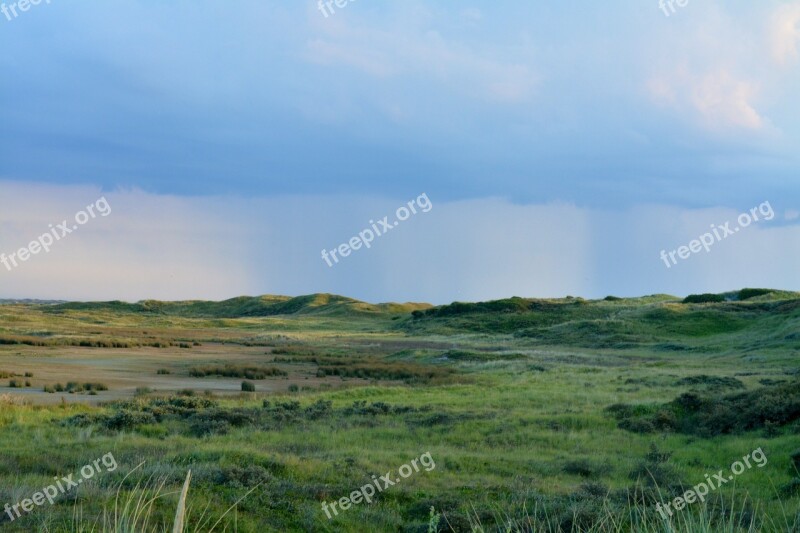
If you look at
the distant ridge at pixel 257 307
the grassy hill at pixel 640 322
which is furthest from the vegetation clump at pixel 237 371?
the distant ridge at pixel 257 307

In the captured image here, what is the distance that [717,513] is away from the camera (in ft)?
33.6

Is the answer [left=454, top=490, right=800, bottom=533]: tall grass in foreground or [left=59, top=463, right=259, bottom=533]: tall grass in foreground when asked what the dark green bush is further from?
[left=59, top=463, right=259, bottom=533]: tall grass in foreground

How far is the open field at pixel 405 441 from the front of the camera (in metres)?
9.66

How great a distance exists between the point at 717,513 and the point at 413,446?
325 inches

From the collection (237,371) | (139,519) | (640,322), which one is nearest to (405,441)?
(139,519)

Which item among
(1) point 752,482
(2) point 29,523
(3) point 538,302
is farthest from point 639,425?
(3) point 538,302

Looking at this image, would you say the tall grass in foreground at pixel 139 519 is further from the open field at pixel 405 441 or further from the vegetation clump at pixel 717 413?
the vegetation clump at pixel 717 413

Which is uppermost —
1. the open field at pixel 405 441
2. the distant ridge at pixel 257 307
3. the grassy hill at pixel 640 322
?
the distant ridge at pixel 257 307

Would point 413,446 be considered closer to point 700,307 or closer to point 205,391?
point 205,391

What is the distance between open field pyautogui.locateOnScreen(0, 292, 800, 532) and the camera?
9.66 m

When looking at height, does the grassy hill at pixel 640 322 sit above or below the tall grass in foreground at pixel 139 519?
above

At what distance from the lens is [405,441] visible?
18109 millimetres

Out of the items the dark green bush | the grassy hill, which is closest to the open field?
the grassy hill

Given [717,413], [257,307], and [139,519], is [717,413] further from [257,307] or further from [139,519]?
[257,307]
